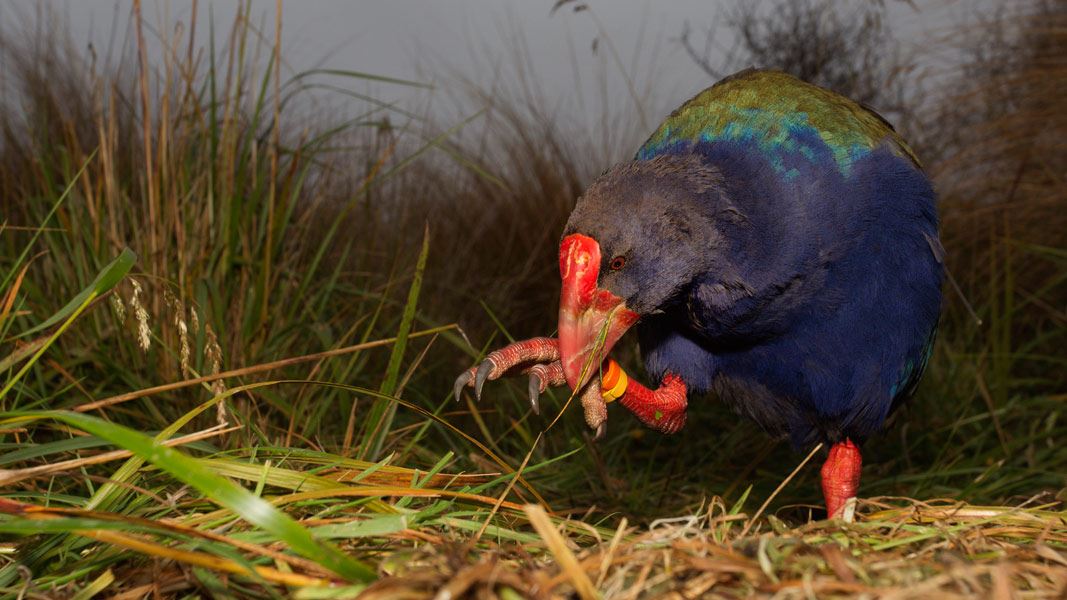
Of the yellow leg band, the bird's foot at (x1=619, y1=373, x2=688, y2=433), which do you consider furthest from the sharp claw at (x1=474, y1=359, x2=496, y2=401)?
the bird's foot at (x1=619, y1=373, x2=688, y2=433)

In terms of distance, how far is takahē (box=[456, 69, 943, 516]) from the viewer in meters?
1.90

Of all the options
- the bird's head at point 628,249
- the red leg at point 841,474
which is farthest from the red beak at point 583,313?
the red leg at point 841,474

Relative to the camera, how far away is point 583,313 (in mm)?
1913

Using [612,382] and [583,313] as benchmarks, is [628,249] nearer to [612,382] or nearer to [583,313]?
[583,313]

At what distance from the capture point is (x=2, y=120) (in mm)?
4820

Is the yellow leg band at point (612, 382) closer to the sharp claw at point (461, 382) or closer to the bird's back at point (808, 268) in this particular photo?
the bird's back at point (808, 268)

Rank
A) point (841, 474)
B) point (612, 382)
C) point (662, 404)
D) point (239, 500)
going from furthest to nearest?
point (841, 474)
point (662, 404)
point (612, 382)
point (239, 500)

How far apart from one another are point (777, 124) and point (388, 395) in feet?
3.35

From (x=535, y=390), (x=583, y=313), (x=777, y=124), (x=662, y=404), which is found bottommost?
(x=662, y=404)

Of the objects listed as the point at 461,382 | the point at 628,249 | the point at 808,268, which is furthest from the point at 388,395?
the point at 808,268

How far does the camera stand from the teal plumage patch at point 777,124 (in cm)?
210

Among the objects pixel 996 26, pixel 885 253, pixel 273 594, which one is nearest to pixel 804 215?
pixel 885 253

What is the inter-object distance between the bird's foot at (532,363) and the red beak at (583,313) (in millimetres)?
67

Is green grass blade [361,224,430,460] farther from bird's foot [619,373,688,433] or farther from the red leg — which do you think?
the red leg
